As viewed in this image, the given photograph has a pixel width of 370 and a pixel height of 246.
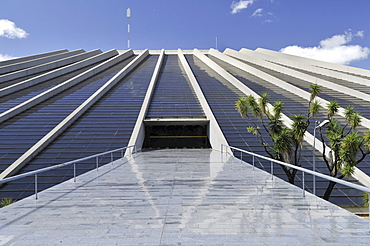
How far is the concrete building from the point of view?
1220cm

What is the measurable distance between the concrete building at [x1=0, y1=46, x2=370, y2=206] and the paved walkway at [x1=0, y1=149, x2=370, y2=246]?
2.22 meters

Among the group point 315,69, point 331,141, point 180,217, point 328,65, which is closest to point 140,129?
point 331,141

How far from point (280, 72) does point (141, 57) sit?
20.3 m

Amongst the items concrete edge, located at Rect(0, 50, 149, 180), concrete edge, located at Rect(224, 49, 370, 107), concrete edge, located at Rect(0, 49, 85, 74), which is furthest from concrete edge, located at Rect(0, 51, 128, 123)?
concrete edge, located at Rect(224, 49, 370, 107)

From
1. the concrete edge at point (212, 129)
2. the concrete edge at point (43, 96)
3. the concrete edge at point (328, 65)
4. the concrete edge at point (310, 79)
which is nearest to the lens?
the concrete edge at point (212, 129)

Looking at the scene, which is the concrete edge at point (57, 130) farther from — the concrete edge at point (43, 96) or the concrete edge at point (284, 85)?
the concrete edge at point (284, 85)

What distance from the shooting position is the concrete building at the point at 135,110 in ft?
40.0

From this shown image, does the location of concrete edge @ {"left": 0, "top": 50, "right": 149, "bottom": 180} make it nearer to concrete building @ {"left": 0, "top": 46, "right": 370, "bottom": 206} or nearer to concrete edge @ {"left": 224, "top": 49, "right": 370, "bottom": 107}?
concrete building @ {"left": 0, "top": 46, "right": 370, "bottom": 206}

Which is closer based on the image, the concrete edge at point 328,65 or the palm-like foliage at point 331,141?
the palm-like foliage at point 331,141

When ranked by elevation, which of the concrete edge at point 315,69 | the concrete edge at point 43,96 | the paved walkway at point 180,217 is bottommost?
the paved walkway at point 180,217

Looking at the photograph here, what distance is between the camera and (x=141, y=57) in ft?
125

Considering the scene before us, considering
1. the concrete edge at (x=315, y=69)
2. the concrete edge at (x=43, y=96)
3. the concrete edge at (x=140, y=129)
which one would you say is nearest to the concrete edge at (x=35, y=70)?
the concrete edge at (x=43, y=96)

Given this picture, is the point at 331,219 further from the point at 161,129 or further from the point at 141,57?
the point at 141,57

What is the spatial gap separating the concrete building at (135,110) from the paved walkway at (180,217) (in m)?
2.22
